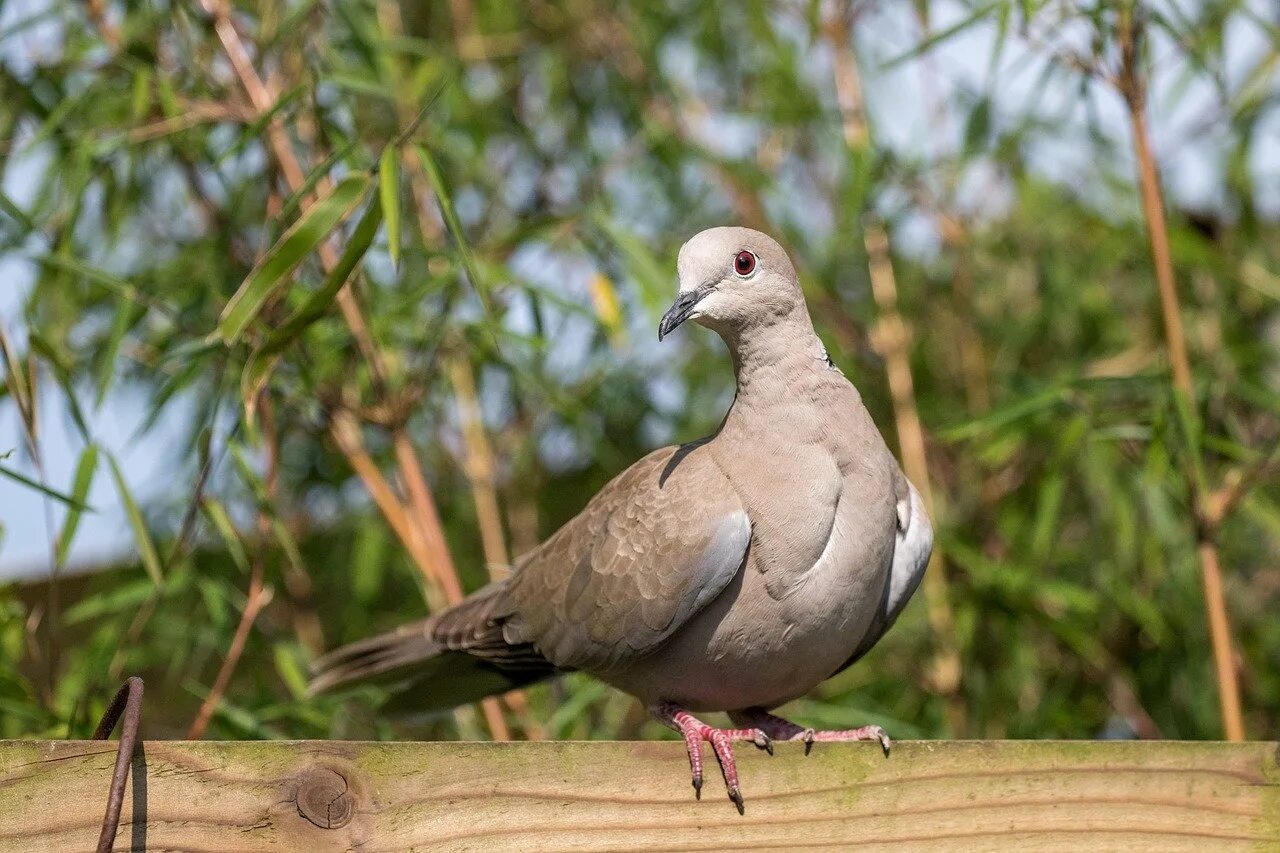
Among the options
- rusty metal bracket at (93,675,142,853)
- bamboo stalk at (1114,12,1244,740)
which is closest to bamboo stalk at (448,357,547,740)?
bamboo stalk at (1114,12,1244,740)

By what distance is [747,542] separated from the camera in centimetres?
185

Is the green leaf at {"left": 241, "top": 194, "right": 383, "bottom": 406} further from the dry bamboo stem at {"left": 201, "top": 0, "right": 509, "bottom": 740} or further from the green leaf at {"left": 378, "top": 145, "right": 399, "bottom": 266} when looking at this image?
the dry bamboo stem at {"left": 201, "top": 0, "right": 509, "bottom": 740}

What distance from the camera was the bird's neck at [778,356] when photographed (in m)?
1.95

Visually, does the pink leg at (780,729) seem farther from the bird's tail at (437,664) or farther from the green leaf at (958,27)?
the green leaf at (958,27)

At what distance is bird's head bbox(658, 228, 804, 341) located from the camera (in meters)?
1.92

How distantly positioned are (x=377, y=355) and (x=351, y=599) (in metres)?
1.42

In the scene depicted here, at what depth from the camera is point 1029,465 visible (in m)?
3.35

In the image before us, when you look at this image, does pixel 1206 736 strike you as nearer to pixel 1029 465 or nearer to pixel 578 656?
pixel 1029 465

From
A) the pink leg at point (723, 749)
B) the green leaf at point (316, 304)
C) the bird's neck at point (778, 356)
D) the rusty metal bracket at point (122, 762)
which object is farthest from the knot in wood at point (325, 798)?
the bird's neck at point (778, 356)

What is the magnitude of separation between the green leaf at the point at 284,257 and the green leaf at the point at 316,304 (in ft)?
0.12

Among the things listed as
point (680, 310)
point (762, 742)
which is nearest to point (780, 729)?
point (762, 742)

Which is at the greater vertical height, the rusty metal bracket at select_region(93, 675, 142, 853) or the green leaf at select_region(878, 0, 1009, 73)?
the green leaf at select_region(878, 0, 1009, 73)

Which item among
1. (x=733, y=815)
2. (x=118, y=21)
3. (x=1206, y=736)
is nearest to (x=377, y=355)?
(x=118, y=21)

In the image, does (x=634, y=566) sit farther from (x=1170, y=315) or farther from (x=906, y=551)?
(x=1170, y=315)
